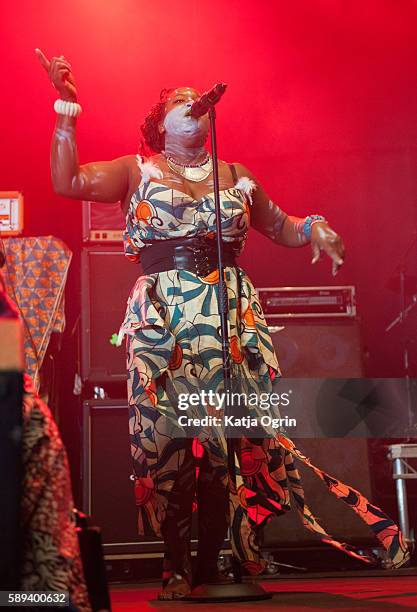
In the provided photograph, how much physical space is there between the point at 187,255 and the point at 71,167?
42 centimetres

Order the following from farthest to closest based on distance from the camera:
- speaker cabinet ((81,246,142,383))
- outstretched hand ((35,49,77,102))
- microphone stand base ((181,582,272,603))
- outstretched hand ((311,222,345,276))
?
speaker cabinet ((81,246,142,383)) < outstretched hand ((311,222,345,276)) < outstretched hand ((35,49,77,102)) < microphone stand base ((181,582,272,603))

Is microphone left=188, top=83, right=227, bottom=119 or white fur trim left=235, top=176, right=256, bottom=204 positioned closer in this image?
microphone left=188, top=83, right=227, bottom=119

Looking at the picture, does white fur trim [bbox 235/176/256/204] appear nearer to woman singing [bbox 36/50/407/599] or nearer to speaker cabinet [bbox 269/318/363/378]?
woman singing [bbox 36/50/407/599]

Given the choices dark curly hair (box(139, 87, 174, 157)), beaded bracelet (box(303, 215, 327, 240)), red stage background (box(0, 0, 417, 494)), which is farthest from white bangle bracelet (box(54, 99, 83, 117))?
red stage background (box(0, 0, 417, 494))

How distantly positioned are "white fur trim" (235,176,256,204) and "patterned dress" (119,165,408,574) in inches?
3.8

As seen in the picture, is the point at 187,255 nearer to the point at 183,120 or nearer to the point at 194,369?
the point at 194,369

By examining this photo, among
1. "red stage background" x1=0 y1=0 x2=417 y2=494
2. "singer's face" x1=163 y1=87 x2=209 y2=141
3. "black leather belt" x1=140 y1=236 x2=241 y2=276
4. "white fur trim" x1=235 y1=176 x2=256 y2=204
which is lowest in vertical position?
"black leather belt" x1=140 y1=236 x2=241 y2=276

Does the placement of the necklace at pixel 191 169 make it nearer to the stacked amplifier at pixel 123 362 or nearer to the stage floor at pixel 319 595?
the stacked amplifier at pixel 123 362

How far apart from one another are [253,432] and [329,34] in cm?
256

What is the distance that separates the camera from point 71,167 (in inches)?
102

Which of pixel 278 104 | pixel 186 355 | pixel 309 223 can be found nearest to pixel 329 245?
pixel 309 223

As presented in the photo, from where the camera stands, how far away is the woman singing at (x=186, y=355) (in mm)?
2512

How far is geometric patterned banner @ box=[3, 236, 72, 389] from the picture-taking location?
382 centimetres

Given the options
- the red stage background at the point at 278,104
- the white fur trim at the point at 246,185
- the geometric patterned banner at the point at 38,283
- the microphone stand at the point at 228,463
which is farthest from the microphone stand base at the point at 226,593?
the red stage background at the point at 278,104
